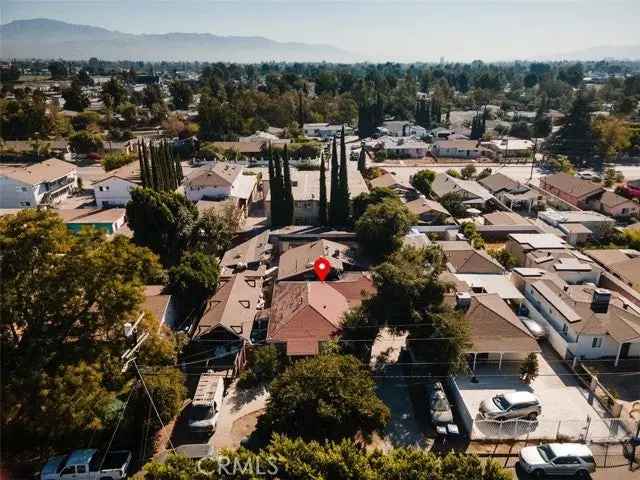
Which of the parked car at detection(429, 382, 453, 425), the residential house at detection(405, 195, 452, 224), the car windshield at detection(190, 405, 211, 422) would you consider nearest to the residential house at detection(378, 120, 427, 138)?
the residential house at detection(405, 195, 452, 224)

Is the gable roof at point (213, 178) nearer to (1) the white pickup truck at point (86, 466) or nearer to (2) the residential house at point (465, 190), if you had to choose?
(2) the residential house at point (465, 190)

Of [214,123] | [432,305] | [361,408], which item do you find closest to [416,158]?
[214,123]

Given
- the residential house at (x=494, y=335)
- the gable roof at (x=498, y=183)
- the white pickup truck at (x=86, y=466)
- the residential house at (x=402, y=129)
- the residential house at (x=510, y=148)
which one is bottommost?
the white pickup truck at (x=86, y=466)

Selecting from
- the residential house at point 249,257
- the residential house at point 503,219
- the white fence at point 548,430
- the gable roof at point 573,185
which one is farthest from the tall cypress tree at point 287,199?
the gable roof at point 573,185

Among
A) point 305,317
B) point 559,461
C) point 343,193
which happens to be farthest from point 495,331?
point 343,193

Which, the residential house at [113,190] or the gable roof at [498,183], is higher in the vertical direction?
the gable roof at [498,183]
